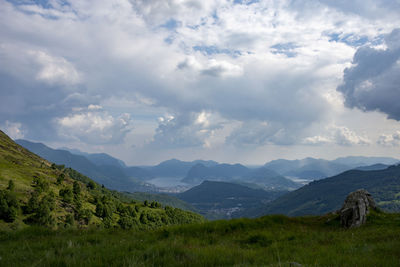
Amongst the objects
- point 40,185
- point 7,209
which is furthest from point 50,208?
point 40,185

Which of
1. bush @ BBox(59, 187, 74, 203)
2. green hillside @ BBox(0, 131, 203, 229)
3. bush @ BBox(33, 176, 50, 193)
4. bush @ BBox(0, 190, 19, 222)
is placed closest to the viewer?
bush @ BBox(0, 190, 19, 222)

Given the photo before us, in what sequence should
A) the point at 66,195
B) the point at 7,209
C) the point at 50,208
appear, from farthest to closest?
the point at 66,195 < the point at 50,208 < the point at 7,209

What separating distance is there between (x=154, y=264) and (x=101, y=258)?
1540 mm

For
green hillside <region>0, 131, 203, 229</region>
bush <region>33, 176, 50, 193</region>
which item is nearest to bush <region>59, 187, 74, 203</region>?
green hillside <region>0, 131, 203, 229</region>

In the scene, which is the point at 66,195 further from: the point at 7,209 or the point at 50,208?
the point at 7,209

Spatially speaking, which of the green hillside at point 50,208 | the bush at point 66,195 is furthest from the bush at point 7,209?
the bush at point 66,195

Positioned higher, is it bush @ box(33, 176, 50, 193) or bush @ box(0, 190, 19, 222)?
bush @ box(33, 176, 50, 193)

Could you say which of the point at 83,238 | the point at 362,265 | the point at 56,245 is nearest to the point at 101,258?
the point at 56,245

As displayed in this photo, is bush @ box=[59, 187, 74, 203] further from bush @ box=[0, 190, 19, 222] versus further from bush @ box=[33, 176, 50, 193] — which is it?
bush @ box=[0, 190, 19, 222]

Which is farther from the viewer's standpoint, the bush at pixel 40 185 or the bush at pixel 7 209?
the bush at pixel 40 185

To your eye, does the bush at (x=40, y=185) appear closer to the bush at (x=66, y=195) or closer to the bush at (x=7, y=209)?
the bush at (x=66, y=195)

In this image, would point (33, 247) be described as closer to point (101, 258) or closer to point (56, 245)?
point (56, 245)

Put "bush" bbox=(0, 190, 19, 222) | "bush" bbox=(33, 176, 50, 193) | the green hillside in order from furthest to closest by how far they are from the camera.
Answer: "bush" bbox=(33, 176, 50, 193) → the green hillside → "bush" bbox=(0, 190, 19, 222)

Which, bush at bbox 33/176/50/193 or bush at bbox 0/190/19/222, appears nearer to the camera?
bush at bbox 0/190/19/222
